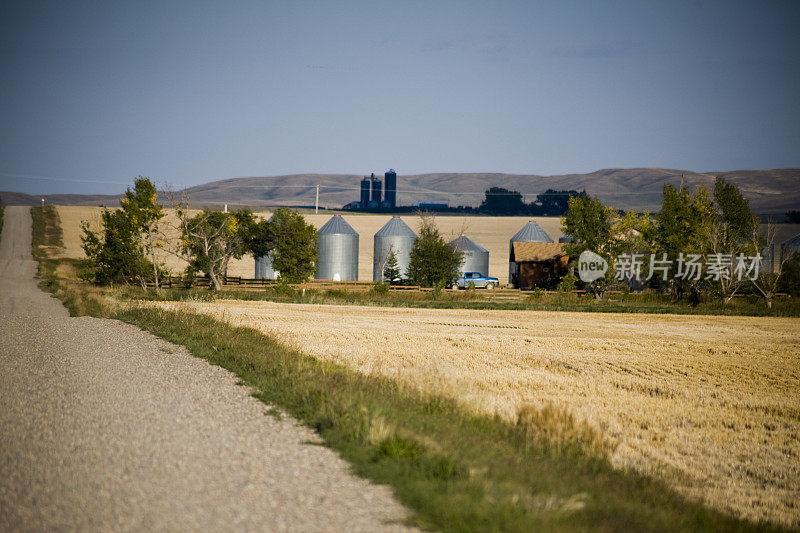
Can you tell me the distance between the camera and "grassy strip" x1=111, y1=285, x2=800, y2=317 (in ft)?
124

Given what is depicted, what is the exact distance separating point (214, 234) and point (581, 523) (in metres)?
39.2

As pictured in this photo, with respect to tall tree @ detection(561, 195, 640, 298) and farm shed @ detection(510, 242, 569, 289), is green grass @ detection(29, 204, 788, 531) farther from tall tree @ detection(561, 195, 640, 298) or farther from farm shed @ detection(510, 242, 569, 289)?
farm shed @ detection(510, 242, 569, 289)

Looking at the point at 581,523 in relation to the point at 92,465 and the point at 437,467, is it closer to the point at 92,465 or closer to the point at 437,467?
the point at 437,467

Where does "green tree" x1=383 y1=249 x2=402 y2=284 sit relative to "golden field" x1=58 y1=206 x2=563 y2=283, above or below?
below

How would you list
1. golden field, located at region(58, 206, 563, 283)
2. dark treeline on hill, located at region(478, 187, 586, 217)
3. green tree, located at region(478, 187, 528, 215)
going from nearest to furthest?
golden field, located at region(58, 206, 563, 283) → dark treeline on hill, located at region(478, 187, 586, 217) → green tree, located at region(478, 187, 528, 215)

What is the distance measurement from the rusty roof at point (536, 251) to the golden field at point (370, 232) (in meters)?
6.19

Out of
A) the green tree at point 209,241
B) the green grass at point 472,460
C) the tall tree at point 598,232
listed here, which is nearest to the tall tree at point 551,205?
the tall tree at point 598,232

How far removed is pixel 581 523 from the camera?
19.1 feet

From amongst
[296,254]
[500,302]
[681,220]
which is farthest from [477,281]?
[296,254]

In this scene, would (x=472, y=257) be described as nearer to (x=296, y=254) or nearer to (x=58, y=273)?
(x=296, y=254)

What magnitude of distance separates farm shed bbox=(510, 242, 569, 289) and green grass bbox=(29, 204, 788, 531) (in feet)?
158

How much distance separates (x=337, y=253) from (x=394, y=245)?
531 cm

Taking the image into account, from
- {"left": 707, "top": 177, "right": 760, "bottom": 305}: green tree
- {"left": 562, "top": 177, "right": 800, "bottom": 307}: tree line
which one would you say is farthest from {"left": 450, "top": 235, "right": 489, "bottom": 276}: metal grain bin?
{"left": 707, "top": 177, "right": 760, "bottom": 305}: green tree

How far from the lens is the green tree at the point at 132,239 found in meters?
37.0
